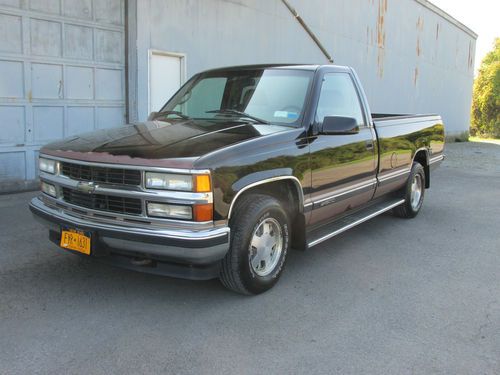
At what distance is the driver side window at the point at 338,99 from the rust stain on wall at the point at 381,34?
1272 centimetres

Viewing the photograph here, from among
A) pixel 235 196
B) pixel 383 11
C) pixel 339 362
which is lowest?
pixel 339 362

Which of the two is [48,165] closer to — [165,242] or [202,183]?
[165,242]

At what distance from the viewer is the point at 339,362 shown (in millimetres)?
3084

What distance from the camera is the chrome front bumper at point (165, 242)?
3.38 m

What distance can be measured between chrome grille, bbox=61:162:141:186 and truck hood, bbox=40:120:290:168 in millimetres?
69

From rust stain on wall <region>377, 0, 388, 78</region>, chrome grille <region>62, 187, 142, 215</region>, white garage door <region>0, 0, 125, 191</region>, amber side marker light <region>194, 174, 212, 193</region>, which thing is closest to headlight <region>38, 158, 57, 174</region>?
chrome grille <region>62, 187, 142, 215</region>

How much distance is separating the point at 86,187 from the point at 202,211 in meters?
→ 0.96

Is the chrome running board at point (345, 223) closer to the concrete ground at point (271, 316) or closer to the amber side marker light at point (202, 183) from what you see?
the concrete ground at point (271, 316)

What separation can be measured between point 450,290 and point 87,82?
663 cm

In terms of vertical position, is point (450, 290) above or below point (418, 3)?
below

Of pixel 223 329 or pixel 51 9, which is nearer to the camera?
pixel 223 329

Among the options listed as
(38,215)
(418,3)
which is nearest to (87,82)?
(38,215)

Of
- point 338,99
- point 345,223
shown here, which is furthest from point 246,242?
point 338,99

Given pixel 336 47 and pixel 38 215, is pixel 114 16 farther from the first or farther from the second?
pixel 336 47
